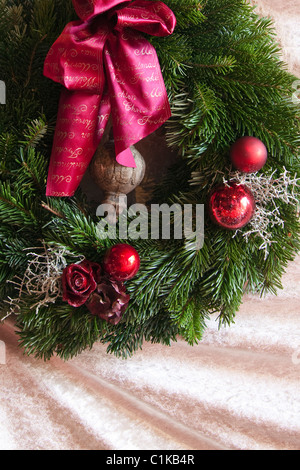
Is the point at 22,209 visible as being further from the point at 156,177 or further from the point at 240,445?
the point at 240,445

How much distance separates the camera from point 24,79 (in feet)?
2.00

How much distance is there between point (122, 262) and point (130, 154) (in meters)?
0.16

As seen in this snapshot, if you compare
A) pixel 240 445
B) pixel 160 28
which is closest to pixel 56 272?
pixel 160 28

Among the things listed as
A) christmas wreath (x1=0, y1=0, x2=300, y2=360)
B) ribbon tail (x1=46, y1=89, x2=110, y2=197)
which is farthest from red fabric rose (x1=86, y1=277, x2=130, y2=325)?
ribbon tail (x1=46, y1=89, x2=110, y2=197)

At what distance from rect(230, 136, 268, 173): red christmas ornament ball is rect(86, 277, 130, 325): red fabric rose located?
24 cm

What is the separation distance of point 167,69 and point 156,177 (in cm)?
22

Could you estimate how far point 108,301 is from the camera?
561mm

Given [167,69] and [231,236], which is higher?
[167,69]

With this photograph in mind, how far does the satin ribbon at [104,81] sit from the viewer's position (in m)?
0.53

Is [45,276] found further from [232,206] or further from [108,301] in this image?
[232,206]

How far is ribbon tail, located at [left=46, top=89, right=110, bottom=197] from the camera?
0.57m

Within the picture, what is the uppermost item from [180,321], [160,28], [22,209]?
[160,28]

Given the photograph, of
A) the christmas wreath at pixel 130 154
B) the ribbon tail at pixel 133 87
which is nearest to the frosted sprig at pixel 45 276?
the christmas wreath at pixel 130 154

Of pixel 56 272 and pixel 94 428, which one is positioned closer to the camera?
pixel 56 272
